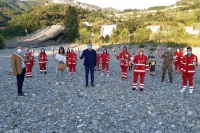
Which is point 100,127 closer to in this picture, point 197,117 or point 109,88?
point 197,117

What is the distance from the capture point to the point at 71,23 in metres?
54.1

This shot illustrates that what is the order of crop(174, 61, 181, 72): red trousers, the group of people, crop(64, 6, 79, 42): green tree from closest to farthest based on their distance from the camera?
the group of people
crop(174, 61, 181, 72): red trousers
crop(64, 6, 79, 42): green tree

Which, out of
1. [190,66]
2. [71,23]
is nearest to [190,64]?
[190,66]

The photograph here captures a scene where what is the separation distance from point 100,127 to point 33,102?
3719mm

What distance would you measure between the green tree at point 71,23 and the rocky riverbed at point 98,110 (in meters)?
43.0

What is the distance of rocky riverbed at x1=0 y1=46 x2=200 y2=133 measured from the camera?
7.04 meters

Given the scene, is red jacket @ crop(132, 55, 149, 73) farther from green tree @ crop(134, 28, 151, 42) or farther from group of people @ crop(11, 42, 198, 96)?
green tree @ crop(134, 28, 151, 42)

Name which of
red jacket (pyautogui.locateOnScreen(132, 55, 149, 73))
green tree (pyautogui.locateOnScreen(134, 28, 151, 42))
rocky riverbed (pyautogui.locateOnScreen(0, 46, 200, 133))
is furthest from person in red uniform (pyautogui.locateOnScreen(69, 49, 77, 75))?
green tree (pyautogui.locateOnScreen(134, 28, 151, 42))

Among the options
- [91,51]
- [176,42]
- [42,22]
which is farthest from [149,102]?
[42,22]

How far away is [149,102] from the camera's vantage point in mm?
9742

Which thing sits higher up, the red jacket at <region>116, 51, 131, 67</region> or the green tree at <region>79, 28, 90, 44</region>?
the green tree at <region>79, 28, 90, 44</region>

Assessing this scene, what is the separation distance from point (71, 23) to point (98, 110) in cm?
4736

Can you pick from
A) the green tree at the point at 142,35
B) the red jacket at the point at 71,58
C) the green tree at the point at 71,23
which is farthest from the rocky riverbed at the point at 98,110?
the green tree at the point at 71,23

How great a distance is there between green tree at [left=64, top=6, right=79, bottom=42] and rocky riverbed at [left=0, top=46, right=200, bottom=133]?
141 ft
